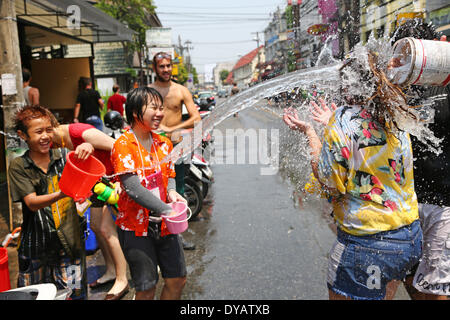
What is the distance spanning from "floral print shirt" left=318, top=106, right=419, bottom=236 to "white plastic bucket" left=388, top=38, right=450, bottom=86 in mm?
268

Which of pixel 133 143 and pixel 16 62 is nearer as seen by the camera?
pixel 133 143

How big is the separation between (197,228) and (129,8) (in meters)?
22.4

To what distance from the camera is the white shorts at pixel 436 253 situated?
2.38 meters

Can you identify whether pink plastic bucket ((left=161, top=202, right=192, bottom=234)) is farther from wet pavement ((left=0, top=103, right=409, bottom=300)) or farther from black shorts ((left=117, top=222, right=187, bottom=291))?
wet pavement ((left=0, top=103, right=409, bottom=300))

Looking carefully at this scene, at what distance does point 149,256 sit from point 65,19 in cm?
1027

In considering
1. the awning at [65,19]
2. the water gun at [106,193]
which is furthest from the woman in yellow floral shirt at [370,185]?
the awning at [65,19]

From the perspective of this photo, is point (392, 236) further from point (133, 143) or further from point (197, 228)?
point (197, 228)

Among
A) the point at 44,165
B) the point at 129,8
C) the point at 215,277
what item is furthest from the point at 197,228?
the point at 129,8

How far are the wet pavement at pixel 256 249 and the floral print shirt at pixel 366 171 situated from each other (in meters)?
1.35

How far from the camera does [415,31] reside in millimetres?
2256

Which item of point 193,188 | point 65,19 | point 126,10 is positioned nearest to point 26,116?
point 193,188

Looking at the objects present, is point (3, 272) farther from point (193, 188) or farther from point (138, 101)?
point (193, 188)

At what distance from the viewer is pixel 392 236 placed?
193 cm
